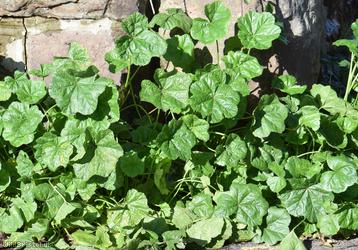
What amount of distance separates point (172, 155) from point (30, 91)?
2.33 ft

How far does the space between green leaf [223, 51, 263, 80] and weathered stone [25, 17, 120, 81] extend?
0.57 m

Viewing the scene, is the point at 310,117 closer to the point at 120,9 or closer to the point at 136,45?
the point at 136,45

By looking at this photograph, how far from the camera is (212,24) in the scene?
3.41m

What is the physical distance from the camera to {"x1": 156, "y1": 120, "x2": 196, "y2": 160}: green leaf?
3.16 m

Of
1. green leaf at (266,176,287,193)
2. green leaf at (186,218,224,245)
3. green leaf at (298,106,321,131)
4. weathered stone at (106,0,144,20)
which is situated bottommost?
green leaf at (186,218,224,245)

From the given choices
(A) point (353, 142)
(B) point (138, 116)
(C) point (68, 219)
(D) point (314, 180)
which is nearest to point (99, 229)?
(C) point (68, 219)

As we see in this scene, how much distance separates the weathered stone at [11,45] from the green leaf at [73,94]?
2.19ft

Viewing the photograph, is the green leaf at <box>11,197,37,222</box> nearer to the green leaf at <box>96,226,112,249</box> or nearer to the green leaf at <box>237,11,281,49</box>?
the green leaf at <box>96,226,112,249</box>

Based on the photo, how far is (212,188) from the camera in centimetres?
345

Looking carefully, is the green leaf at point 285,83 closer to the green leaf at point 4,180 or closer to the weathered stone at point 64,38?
the weathered stone at point 64,38

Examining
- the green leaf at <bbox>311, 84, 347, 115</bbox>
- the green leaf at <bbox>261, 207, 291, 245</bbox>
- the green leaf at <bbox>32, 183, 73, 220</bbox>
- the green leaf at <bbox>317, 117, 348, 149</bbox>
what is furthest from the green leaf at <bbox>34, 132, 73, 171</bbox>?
the green leaf at <bbox>311, 84, 347, 115</bbox>

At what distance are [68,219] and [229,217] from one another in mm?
726

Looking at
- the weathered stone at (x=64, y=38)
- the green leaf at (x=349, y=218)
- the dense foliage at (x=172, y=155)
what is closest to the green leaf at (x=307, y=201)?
the dense foliage at (x=172, y=155)

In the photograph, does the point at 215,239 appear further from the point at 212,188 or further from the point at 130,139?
the point at 130,139
